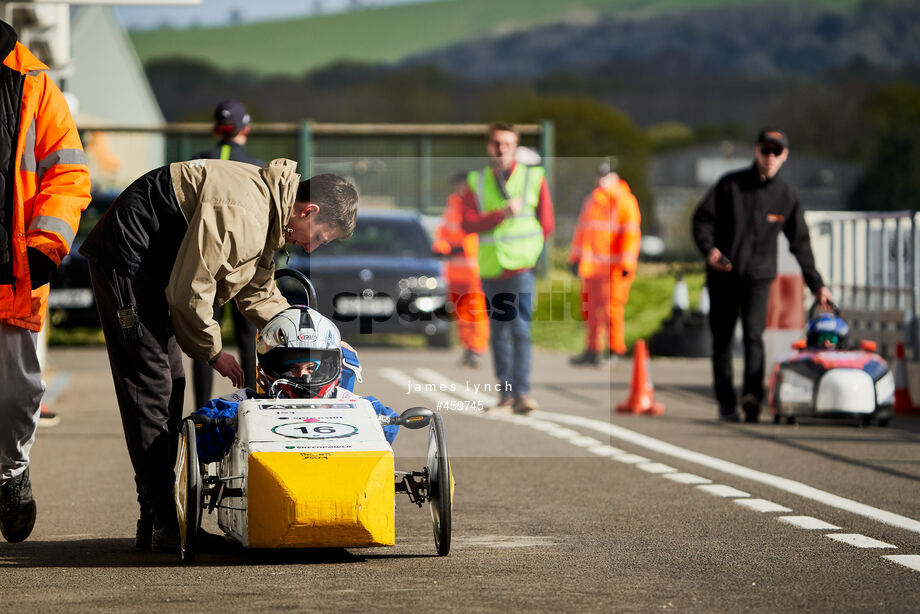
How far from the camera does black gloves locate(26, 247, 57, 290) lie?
755 centimetres

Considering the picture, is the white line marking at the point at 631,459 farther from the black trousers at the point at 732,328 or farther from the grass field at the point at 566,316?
the grass field at the point at 566,316

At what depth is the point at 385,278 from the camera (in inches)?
890

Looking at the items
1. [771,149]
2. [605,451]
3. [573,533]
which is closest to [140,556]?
[573,533]

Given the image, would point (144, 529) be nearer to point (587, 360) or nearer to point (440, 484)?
point (440, 484)

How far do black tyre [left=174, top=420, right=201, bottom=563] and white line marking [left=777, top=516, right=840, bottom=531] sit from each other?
3.07 meters

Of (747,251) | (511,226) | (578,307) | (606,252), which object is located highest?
(511,226)

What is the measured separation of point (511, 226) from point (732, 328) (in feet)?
6.81

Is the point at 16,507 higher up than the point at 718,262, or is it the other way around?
the point at 718,262

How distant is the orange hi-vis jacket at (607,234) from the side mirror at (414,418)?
1401 cm

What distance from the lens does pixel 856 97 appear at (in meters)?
116

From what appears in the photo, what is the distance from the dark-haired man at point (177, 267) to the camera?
7148 mm

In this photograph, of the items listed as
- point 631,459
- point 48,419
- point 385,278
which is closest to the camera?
point 631,459

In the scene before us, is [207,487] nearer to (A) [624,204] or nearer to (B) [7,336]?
(B) [7,336]

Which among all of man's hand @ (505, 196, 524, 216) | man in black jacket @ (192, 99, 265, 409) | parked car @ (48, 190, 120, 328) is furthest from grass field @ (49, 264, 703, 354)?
Answer: man in black jacket @ (192, 99, 265, 409)
